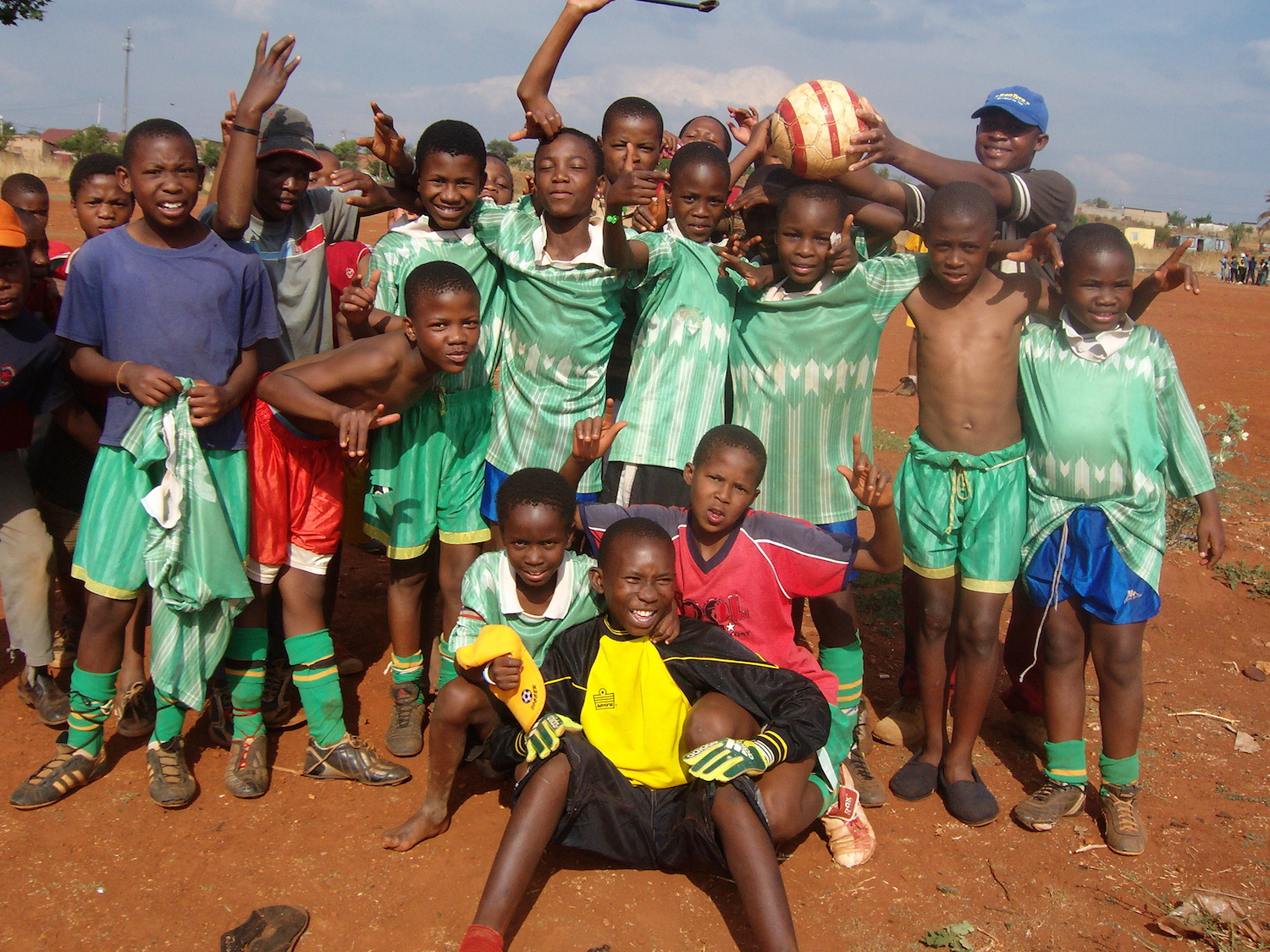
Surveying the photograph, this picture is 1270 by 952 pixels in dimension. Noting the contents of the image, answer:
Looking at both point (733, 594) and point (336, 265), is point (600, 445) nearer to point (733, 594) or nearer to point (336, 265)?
point (733, 594)

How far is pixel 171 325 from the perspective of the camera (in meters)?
3.24

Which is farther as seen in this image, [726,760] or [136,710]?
[136,710]

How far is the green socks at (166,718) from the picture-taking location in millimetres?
3365

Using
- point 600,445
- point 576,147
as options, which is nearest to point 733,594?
point 600,445

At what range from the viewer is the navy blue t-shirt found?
3211 millimetres

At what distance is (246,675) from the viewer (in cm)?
352

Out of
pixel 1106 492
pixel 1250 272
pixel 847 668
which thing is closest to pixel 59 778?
pixel 847 668

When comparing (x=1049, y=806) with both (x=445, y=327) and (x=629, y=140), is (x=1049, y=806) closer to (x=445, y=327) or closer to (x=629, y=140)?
(x=445, y=327)

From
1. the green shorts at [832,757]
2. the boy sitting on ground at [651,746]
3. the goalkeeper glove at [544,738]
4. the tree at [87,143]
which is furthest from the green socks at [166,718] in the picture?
the tree at [87,143]

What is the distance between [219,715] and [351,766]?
0.62 meters

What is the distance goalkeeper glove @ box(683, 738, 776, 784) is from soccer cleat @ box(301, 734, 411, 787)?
50.0 inches

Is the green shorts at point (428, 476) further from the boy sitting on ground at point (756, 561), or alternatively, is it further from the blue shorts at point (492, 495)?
the boy sitting on ground at point (756, 561)

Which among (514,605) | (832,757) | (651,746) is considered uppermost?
(514,605)

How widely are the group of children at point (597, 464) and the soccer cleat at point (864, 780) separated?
0.05 feet
